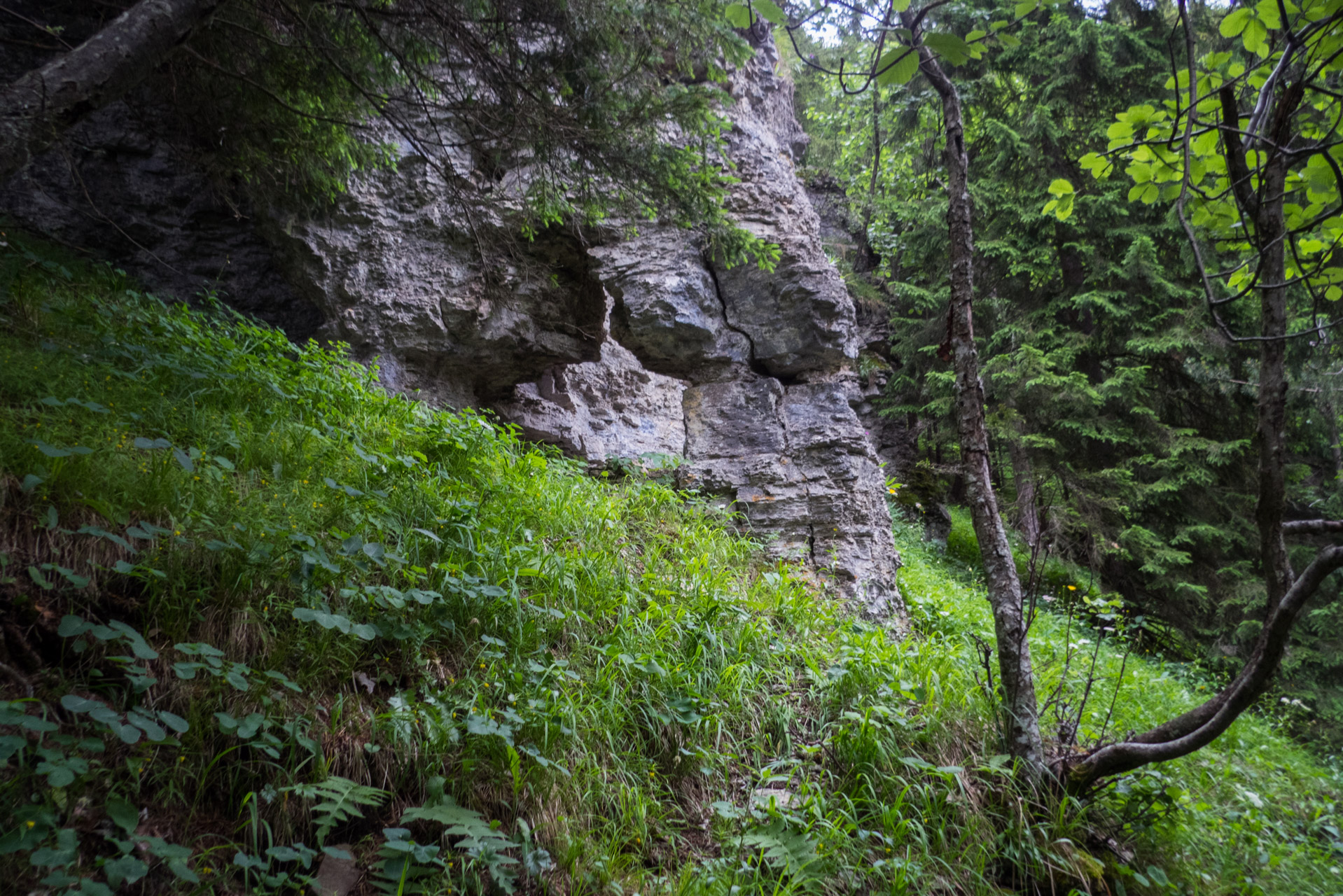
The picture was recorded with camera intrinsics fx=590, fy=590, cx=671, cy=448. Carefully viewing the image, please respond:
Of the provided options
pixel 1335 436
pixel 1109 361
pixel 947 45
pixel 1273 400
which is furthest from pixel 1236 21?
pixel 1335 436

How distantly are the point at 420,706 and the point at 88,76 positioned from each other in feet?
9.41

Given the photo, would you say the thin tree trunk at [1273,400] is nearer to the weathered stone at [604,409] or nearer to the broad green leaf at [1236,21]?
the broad green leaf at [1236,21]

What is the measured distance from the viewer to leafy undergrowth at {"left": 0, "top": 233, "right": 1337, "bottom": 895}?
6.35 feet

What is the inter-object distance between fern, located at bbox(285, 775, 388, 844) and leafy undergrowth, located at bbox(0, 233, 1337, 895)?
0.06 feet

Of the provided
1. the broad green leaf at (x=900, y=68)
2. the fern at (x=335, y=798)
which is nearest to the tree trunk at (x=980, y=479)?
the broad green leaf at (x=900, y=68)

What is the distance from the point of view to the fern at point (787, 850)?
88.3 inches

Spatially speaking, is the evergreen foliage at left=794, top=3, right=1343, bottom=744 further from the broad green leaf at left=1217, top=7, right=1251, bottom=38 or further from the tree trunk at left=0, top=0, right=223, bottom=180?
the tree trunk at left=0, top=0, right=223, bottom=180

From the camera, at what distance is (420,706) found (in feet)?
8.07

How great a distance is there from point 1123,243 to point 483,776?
1178 cm

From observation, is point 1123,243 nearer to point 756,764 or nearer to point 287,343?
point 756,764

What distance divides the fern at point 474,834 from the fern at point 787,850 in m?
0.91

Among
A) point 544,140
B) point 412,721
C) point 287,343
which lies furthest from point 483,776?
point 287,343

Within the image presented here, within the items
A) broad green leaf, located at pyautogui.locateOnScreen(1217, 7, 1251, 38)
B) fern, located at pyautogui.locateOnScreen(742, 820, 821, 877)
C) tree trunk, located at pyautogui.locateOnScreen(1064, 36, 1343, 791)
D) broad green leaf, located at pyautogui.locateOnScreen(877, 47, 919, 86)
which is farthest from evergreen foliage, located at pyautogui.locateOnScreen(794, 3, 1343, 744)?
broad green leaf, located at pyautogui.locateOnScreen(877, 47, 919, 86)

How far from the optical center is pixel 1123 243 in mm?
9570
